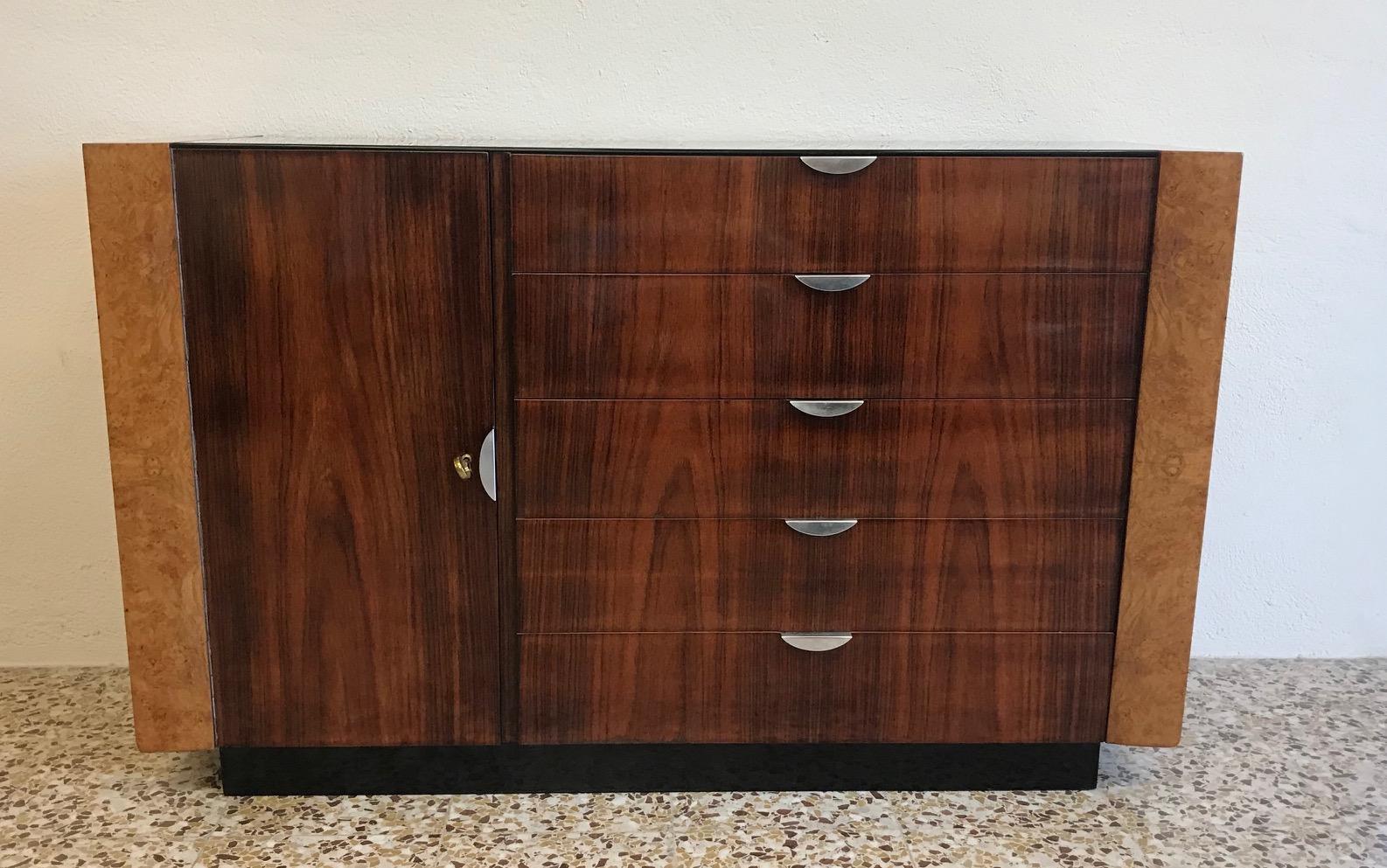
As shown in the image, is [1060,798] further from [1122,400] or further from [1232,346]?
[1232,346]

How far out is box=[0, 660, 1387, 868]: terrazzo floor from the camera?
1.64 m

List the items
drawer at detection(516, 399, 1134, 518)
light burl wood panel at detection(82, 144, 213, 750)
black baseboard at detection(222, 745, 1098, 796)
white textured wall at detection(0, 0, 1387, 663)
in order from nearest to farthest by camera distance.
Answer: light burl wood panel at detection(82, 144, 213, 750)
drawer at detection(516, 399, 1134, 518)
black baseboard at detection(222, 745, 1098, 796)
white textured wall at detection(0, 0, 1387, 663)

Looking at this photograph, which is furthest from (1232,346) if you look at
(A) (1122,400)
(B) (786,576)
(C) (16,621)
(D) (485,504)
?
(C) (16,621)

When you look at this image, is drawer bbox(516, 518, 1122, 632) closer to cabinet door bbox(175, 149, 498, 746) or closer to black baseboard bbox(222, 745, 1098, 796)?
cabinet door bbox(175, 149, 498, 746)

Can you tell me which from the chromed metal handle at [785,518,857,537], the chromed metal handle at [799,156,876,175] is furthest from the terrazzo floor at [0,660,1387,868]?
the chromed metal handle at [799,156,876,175]

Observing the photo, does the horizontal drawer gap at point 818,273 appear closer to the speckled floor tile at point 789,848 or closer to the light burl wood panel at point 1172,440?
the light burl wood panel at point 1172,440

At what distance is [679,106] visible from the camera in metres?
2.08

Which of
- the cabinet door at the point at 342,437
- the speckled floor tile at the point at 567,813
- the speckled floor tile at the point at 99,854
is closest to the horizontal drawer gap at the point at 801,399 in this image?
the cabinet door at the point at 342,437

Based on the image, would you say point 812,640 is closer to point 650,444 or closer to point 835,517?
point 835,517

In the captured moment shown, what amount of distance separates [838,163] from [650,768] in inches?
40.2

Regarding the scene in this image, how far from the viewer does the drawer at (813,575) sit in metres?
1.68

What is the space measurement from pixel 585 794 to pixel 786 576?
0.51m

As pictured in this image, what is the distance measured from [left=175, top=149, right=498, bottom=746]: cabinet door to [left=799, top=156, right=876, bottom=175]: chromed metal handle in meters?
0.48

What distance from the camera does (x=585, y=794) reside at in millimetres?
1813
